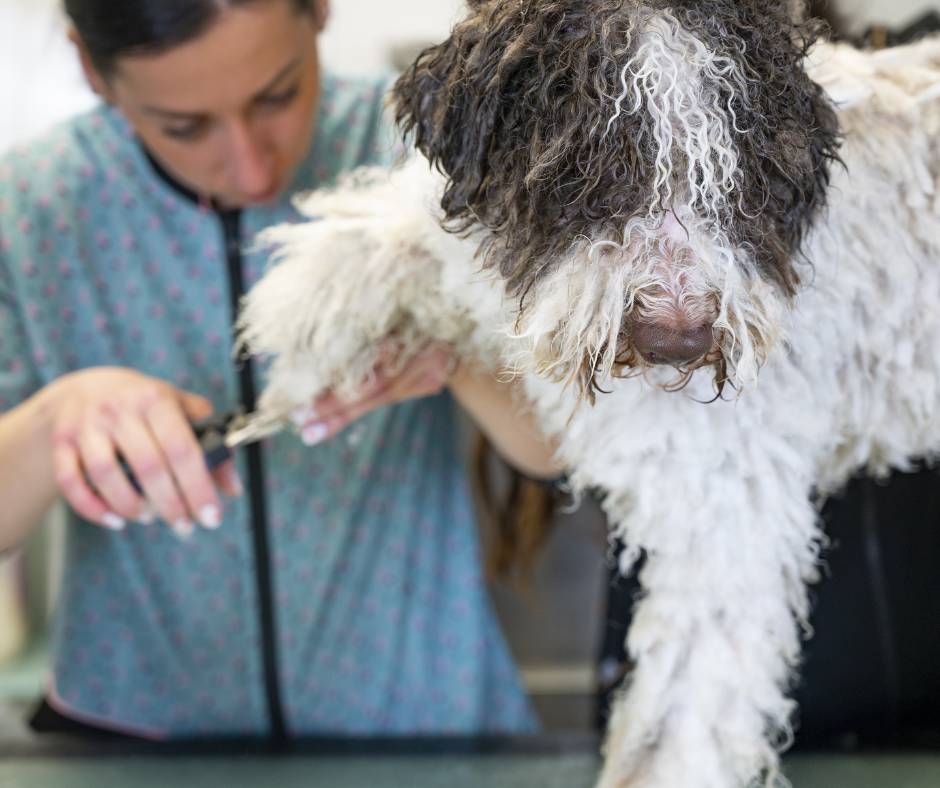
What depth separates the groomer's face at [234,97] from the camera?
672mm

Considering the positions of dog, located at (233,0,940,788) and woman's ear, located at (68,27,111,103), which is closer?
dog, located at (233,0,940,788)

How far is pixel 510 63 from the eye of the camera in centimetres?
40

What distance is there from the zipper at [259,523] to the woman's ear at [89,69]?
0.16 meters

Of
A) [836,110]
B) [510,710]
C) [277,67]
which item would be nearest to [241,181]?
[277,67]

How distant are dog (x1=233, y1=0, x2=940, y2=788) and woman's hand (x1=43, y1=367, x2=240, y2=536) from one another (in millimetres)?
110

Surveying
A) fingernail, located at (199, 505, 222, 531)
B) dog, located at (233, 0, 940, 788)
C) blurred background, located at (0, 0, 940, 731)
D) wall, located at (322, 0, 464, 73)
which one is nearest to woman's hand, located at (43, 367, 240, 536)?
fingernail, located at (199, 505, 222, 531)

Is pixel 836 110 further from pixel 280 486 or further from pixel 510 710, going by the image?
pixel 510 710

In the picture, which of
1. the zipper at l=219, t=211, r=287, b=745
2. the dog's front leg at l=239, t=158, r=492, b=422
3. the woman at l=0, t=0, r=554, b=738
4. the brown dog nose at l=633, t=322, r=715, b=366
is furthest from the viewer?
the zipper at l=219, t=211, r=287, b=745

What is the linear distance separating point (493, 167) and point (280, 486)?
62cm

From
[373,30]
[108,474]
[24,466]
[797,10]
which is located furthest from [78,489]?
[373,30]

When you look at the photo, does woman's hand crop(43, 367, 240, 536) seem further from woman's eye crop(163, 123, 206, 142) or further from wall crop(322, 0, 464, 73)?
wall crop(322, 0, 464, 73)

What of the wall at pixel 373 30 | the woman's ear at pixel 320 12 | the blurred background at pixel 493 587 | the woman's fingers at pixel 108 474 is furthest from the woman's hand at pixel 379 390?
the wall at pixel 373 30

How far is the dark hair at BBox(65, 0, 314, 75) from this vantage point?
0.65m

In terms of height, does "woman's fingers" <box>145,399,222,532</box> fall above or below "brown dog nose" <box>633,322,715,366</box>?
below
